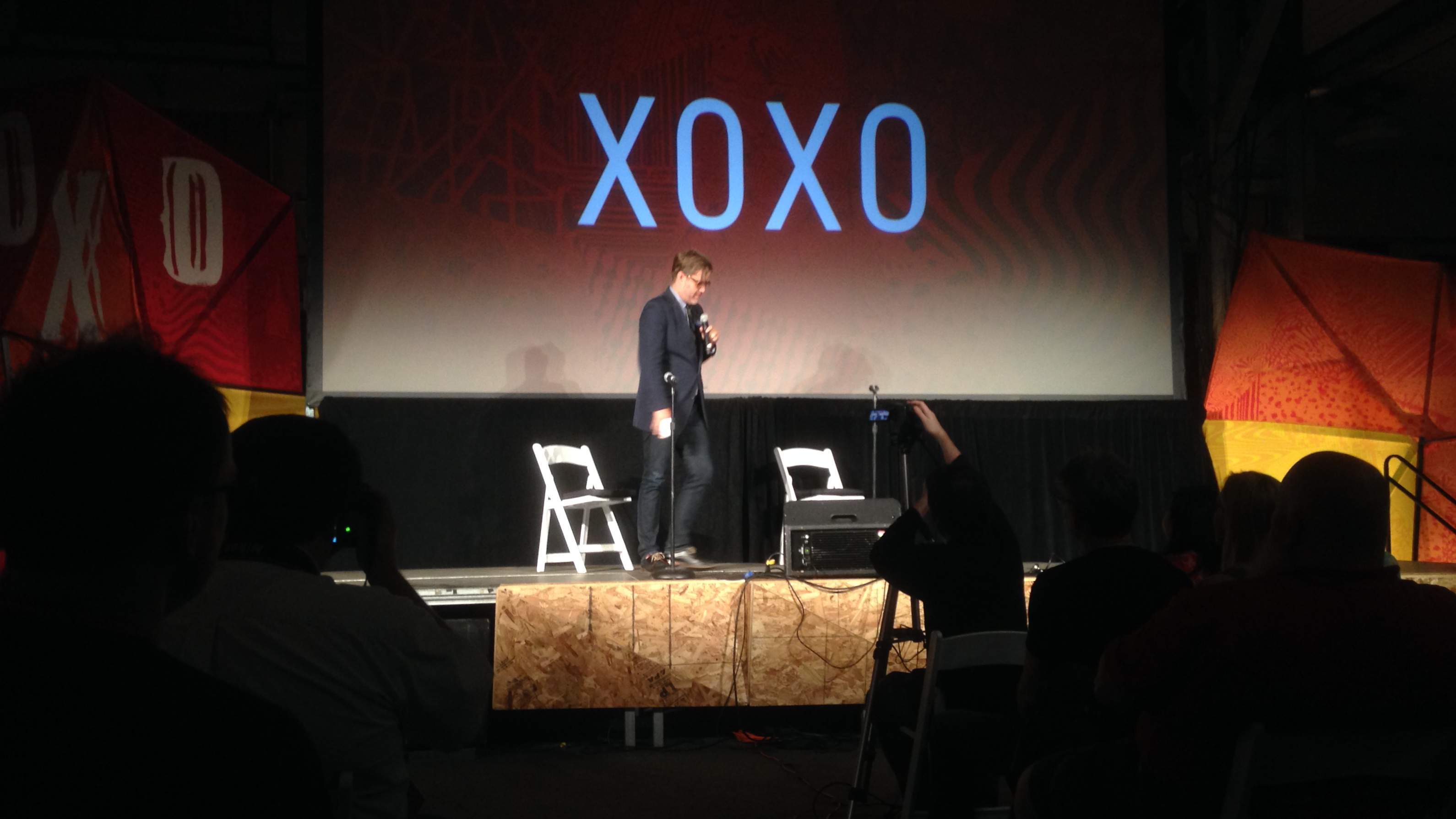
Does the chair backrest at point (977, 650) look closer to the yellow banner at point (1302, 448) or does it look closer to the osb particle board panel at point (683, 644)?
the osb particle board panel at point (683, 644)

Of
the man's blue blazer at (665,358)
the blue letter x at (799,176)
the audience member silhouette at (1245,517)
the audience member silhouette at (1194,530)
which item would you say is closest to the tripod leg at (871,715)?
the audience member silhouette at (1194,530)

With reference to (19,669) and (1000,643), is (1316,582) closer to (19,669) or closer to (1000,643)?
(1000,643)

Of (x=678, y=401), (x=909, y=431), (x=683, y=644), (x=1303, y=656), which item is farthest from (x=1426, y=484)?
(x=1303, y=656)

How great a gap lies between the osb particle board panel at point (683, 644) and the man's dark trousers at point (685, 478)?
768mm

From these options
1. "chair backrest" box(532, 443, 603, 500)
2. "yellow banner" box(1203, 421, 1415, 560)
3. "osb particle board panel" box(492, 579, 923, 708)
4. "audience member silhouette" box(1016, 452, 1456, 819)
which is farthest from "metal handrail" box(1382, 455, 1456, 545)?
"audience member silhouette" box(1016, 452, 1456, 819)

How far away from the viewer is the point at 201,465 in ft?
2.48

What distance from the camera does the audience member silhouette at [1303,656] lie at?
1471 millimetres

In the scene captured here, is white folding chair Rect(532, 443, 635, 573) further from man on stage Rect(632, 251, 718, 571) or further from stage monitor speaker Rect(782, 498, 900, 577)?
stage monitor speaker Rect(782, 498, 900, 577)

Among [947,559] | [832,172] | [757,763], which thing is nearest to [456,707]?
[947,559]

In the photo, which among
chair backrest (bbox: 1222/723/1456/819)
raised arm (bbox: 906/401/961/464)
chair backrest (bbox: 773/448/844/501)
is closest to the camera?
chair backrest (bbox: 1222/723/1456/819)

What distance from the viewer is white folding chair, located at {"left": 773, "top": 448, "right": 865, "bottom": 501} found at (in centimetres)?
553

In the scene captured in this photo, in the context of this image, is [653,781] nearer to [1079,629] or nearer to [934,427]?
[934,427]

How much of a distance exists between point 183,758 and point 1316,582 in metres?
1.50

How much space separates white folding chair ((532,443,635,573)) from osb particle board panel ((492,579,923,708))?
0.88m
